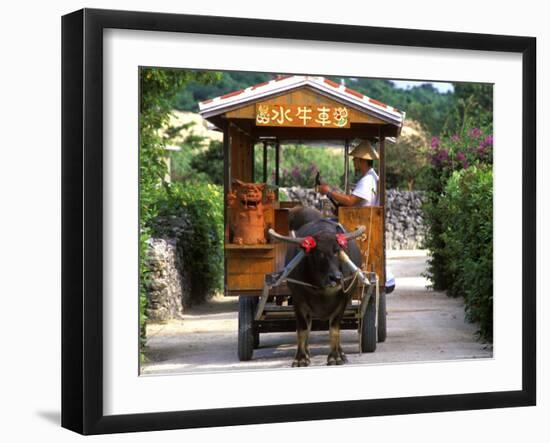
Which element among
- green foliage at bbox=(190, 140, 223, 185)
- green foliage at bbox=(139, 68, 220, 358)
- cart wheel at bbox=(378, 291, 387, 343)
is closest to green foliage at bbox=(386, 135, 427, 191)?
green foliage at bbox=(190, 140, 223, 185)

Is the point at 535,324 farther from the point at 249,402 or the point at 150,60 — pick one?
the point at 150,60

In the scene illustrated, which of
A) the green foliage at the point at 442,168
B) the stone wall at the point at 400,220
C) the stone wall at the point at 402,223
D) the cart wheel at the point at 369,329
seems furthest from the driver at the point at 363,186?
the stone wall at the point at 402,223

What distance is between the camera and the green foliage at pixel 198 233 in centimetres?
1302

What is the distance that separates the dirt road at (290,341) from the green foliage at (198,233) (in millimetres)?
281

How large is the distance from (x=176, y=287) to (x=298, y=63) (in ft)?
15.6

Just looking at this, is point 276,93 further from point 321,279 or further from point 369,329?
point 369,329

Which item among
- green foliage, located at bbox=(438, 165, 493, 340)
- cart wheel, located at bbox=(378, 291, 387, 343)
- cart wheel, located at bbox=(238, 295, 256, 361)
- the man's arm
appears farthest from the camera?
cart wheel, located at bbox=(378, 291, 387, 343)

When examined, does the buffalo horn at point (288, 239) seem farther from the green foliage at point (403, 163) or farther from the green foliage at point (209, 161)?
the green foliage at point (209, 161)

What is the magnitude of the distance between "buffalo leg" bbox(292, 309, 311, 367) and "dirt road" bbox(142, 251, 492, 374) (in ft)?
0.79

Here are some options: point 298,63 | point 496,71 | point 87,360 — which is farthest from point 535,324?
point 87,360

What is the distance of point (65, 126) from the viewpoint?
24.1 feet

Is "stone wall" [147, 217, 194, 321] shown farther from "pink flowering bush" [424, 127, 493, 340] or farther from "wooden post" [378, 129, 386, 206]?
"pink flowering bush" [424, 127, 493, 340]

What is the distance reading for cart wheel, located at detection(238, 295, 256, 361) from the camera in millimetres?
9742

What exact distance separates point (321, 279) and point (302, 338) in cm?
73
